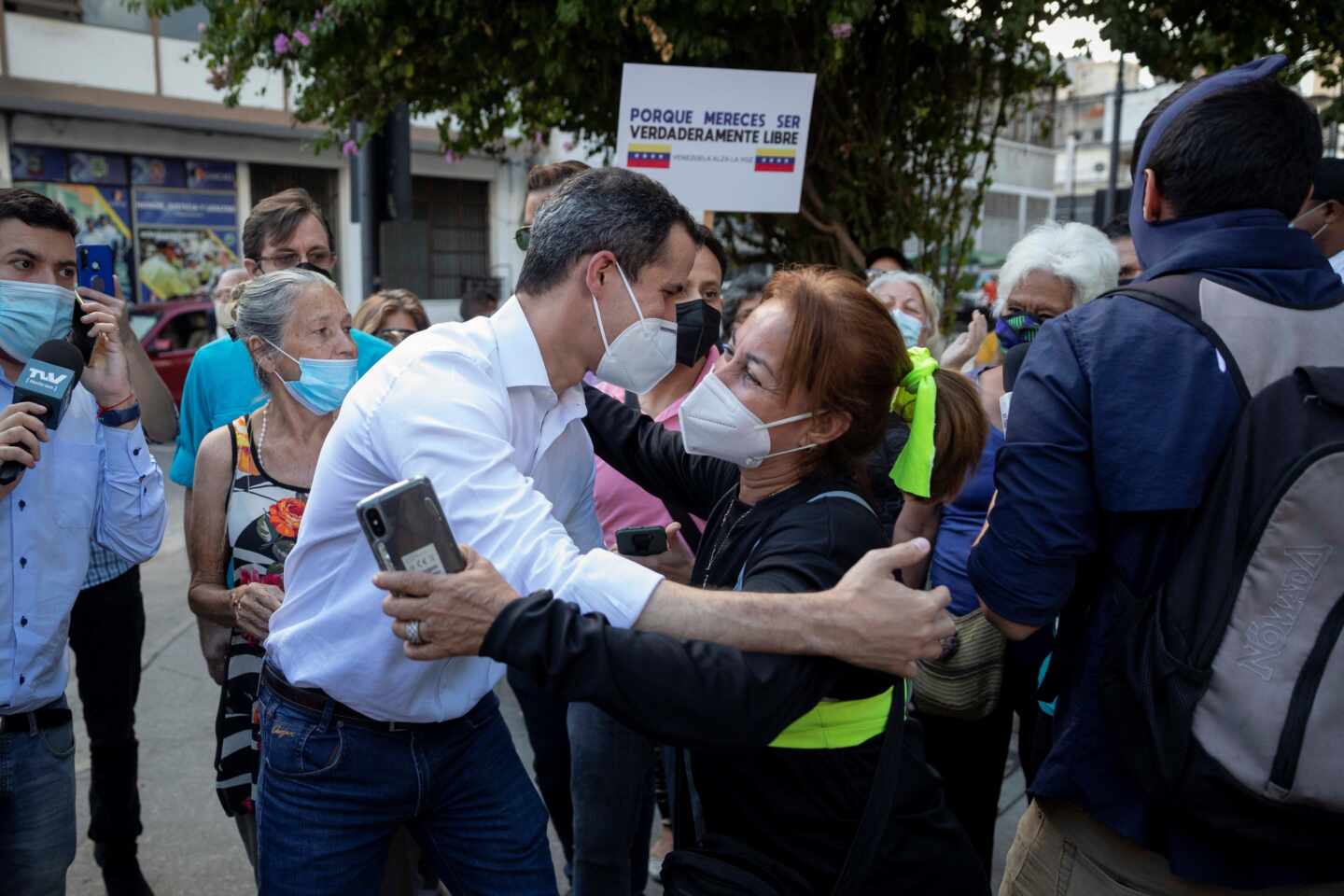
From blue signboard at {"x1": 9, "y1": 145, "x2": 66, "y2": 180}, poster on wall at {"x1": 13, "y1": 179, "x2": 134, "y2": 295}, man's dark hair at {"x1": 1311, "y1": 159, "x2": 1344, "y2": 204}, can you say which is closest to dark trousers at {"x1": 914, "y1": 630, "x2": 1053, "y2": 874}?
man's dark hair at {"x1": 1311, "y1": 159, "x2": 1344, "y2": 204}

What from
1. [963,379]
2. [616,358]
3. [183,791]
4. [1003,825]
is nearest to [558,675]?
[616,358]

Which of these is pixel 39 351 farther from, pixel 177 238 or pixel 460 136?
pixel 177 238

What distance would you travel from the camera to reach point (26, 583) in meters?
2.24

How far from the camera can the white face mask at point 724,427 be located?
1.90 metres

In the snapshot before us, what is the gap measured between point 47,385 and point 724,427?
140cm

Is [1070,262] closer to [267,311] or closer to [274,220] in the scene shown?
[267,311]

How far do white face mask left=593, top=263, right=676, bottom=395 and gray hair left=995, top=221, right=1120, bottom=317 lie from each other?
5.38 feet

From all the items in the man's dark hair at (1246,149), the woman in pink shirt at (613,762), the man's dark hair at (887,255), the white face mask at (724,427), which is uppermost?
the man's dark hair at (1246,149)

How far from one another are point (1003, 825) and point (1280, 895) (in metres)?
A: 2.46

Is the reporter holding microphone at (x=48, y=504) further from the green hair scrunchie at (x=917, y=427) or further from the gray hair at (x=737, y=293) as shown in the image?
the gray hair at (x=737, y=293)

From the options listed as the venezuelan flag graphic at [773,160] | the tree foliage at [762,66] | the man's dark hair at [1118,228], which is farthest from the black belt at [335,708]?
the tree foliage at [762,66]

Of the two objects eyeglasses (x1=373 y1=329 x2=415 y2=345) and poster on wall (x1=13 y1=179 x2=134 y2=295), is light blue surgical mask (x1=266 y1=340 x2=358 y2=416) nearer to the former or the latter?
eyeglasses (x1=373 y1=329 x2=415 y2=345)

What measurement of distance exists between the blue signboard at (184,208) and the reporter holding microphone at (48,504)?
17864 mm

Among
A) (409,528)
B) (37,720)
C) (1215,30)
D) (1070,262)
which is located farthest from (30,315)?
(1215,30)
